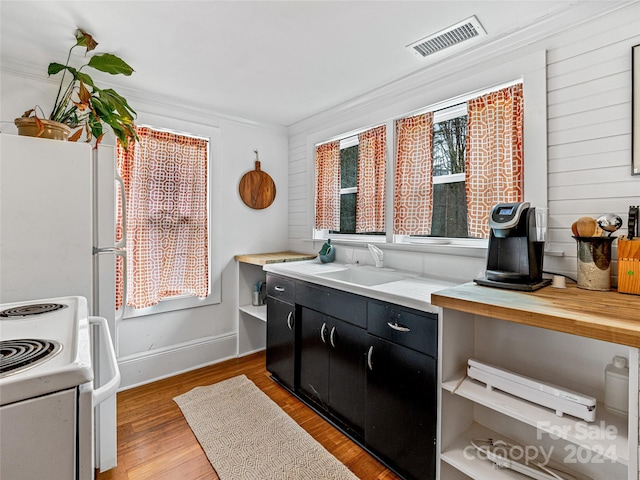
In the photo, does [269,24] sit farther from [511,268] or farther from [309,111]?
[511,268]

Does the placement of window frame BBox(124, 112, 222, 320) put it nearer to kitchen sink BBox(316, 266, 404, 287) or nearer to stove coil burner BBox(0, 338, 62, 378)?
kitchen sink BBox(316, 266, 404, 287)

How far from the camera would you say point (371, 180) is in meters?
2.62

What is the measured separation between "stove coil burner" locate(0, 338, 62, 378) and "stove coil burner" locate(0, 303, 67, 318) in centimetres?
33

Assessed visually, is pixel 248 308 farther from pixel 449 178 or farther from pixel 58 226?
pixel 449 178

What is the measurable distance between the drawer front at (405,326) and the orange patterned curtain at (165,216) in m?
1.87

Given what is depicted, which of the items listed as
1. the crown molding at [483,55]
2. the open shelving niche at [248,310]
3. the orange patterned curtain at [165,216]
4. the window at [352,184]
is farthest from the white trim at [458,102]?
the open shelving niche at [248,310]

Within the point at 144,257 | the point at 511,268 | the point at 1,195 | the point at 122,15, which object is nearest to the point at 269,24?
the point at 122,15

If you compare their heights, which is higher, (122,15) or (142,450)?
(122,15)

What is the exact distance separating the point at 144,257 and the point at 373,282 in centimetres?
191

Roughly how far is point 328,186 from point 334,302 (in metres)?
1.40

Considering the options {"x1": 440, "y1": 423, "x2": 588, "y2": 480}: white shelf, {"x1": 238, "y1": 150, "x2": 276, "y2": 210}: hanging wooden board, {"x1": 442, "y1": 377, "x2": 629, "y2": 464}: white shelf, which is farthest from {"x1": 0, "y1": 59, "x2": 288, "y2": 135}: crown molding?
{"x1": 440, "y1": 423, "x2": 588, "y2": 480}: white shelf

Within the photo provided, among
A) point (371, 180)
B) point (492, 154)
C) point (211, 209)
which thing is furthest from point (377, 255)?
point (211, 209)

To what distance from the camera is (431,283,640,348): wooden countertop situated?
970 millimetres

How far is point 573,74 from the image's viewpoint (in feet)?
5.08
